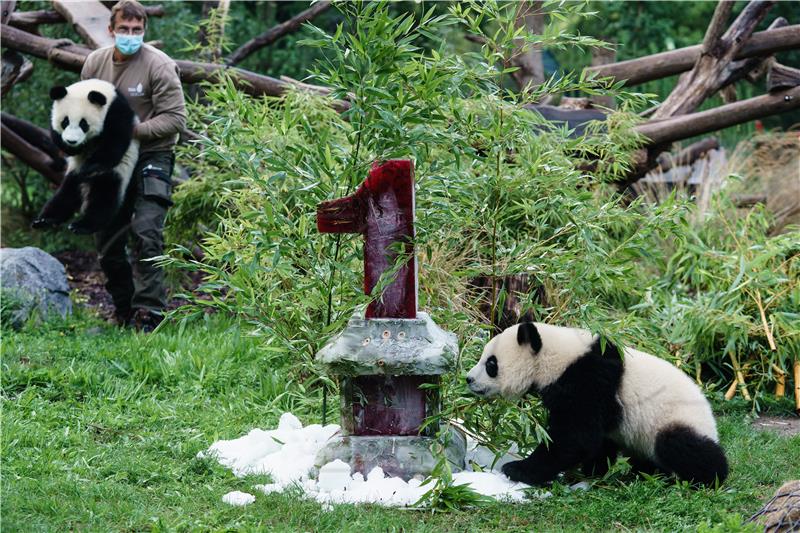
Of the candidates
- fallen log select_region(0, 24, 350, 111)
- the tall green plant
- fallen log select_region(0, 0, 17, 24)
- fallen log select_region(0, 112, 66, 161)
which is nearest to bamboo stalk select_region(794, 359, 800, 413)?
the tall green plant

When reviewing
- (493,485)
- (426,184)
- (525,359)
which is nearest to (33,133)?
(426,184)

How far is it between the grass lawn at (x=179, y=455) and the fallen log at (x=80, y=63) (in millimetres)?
2568

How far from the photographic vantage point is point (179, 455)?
4.18 m

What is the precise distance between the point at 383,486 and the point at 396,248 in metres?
0.93

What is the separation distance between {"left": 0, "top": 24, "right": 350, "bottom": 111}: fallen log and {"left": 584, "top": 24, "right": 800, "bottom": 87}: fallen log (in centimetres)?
252

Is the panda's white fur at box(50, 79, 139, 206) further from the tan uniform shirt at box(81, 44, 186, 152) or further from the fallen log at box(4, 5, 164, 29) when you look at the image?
the fallen log at box(4, 5, 164, 29)

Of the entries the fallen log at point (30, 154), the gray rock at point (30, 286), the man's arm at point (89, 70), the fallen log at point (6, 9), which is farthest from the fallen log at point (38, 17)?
the gray rock at point (30, 286)

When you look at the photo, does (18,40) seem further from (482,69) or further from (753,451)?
(753,451)

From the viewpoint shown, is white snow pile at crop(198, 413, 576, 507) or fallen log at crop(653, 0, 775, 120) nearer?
white snow pile at crop(198, 413, 576, 507)

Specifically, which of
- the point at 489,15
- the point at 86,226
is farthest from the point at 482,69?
the point at 86,226

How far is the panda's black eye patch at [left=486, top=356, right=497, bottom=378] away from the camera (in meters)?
3.86

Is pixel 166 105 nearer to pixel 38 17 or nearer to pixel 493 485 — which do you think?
pixel 38 17

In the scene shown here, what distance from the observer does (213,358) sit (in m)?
5.61

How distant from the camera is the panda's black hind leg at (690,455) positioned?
3701 millimetres
